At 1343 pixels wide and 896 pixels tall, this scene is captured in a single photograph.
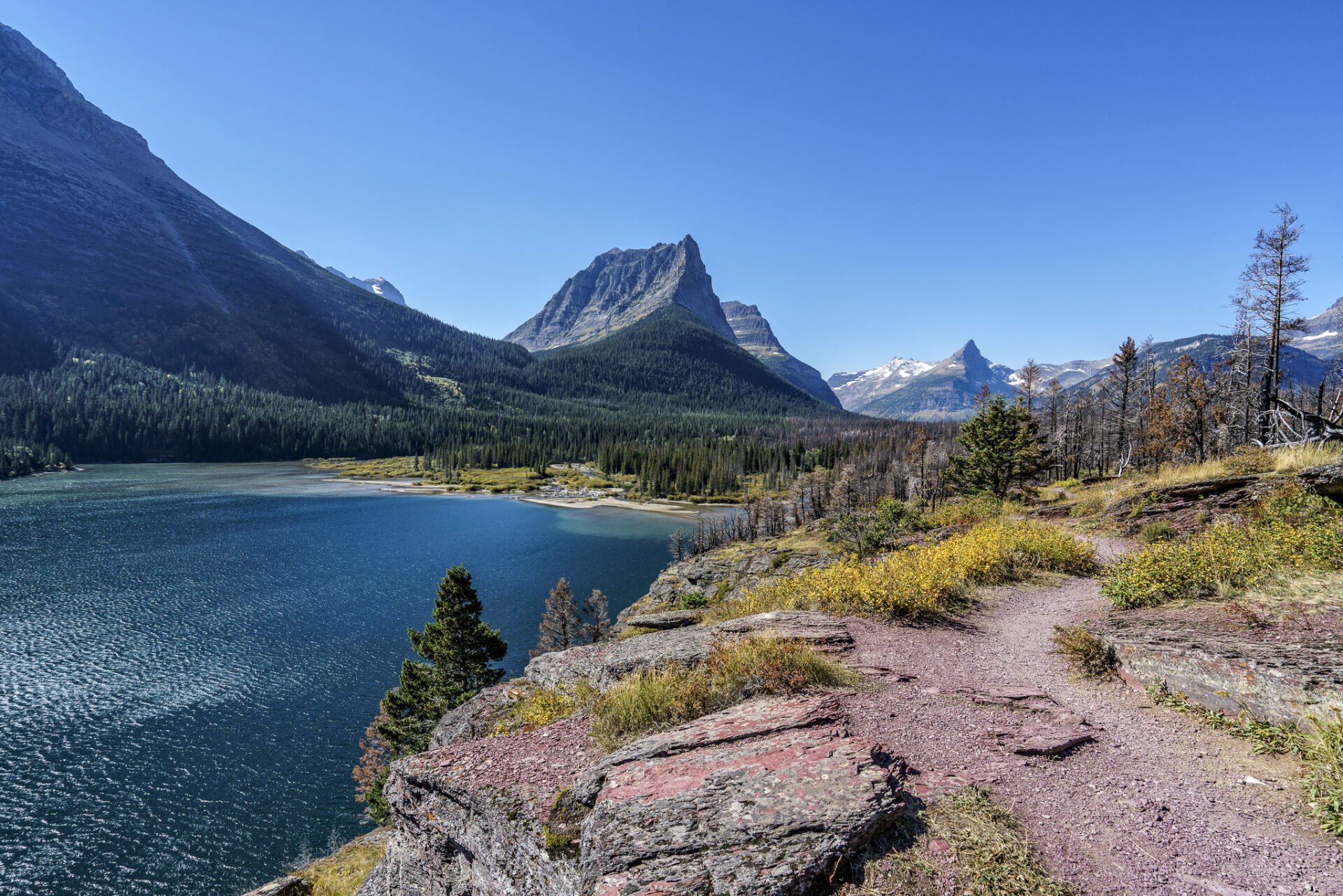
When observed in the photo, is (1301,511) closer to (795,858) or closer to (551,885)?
(795,858)

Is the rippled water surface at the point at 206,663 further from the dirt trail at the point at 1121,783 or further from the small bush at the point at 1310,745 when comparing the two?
the small bush at the point at 1310,745

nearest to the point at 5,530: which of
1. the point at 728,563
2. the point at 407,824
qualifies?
the point at 728,563

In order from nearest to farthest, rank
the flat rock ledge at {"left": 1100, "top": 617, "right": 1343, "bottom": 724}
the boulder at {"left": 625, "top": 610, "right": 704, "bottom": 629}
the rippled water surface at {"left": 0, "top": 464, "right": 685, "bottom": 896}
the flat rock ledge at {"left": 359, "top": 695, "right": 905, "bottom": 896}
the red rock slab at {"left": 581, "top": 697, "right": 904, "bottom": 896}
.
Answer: the red rock slab at {"left": 581, "top": 697, "right": 904, "bottom": 896}
the flat rock ledge at {"left": 359, "top": 695, "right": 905, "bottom": 896}
the flat rock ledge at {"left": 1100, "top": 617, "right": 1343, "bottom": 724}
the boulder at {"left": 625, "top": 610, "right": 704, "bottom": 629}
the rippled water surface at {"left": 0, "top": 464, "right": 685, "bottom": 896}

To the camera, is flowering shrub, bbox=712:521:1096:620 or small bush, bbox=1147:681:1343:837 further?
flowering shrub, bbox=712:521:1096:620

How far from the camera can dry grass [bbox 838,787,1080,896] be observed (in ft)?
14.3

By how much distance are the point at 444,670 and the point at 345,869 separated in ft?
36.2

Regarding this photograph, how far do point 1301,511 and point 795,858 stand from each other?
16.3 m

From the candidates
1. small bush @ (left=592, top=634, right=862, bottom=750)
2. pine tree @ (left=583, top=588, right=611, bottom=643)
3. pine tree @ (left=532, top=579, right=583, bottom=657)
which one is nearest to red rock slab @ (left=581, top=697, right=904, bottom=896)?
small bush @ (left=592, top=634, right=862, bottom=750)

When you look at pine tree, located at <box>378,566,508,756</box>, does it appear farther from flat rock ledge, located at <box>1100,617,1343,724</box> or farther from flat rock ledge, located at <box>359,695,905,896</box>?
flat rock ledge, located at <box>1100,617,1343,724</box>

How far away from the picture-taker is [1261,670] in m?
6.62

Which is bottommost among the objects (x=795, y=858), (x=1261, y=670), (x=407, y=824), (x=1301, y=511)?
(x=407, y=824)

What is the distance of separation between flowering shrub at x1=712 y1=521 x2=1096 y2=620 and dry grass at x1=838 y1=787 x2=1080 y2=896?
760 cm

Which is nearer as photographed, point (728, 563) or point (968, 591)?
point (968, 591)

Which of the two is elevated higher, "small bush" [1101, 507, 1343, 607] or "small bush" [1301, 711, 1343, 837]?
"small bush" [1101, 507, 1343, 607]
